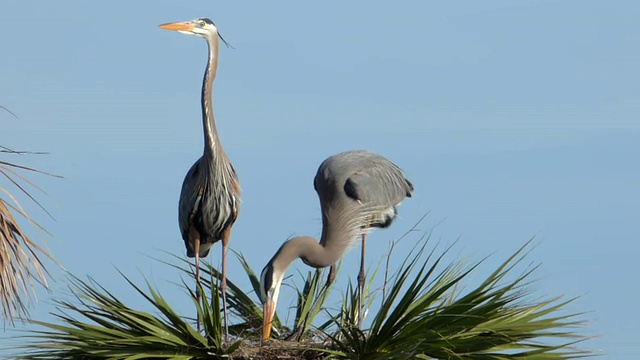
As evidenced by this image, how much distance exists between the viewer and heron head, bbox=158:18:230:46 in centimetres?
1055

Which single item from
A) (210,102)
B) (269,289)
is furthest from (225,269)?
(210,102)

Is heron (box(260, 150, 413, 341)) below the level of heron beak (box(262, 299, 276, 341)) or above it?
above

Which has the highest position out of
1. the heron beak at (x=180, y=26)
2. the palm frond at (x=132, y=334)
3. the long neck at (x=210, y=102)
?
the heron beak at (x=180, y=26)

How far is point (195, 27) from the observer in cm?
1059

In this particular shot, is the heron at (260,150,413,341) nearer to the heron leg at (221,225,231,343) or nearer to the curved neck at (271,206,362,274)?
the curved neck at (271,206,362,274)

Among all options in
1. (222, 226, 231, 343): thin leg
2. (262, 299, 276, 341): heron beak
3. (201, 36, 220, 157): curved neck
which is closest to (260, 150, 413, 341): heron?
(262, 299, 276, 341): heron beak

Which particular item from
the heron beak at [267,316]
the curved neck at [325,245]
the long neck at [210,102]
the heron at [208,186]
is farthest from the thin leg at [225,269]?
the long neck at [210,102]

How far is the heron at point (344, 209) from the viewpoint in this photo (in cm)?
981

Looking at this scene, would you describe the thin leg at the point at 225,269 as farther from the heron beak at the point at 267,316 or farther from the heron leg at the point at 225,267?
the heron beak at the point at 267,316

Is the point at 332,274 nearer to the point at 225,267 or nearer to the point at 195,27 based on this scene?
the point at 225,267

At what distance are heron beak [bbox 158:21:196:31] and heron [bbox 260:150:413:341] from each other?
2141mm

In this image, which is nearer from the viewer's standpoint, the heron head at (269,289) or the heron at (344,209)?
the heron head at (269,289)

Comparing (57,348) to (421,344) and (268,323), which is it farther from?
(421,344)

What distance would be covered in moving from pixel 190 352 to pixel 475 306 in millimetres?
1990
